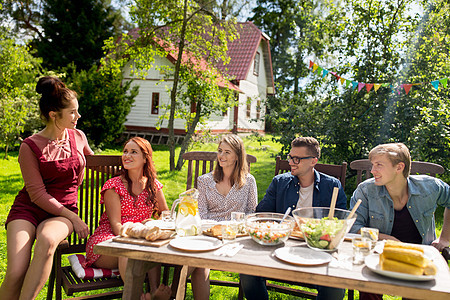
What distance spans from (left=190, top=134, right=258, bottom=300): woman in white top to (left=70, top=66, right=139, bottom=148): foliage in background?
Answer: 8.95 m

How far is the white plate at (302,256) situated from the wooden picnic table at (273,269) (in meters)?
0.02

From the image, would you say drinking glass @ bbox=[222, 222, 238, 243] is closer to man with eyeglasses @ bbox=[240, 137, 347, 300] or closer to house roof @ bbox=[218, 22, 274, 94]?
man with eyeglasses @ bbox=[240, 137, 347, 300]

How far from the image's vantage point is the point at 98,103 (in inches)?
454

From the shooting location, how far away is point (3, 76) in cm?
865

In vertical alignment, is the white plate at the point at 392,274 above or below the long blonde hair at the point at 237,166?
below

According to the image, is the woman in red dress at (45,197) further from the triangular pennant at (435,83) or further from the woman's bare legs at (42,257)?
the triangular pennant at (435,83)

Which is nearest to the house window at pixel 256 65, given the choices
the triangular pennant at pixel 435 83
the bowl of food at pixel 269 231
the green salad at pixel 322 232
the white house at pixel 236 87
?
the white house at pixel 236 87

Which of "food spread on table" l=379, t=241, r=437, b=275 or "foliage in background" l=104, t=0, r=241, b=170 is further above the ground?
"foliage in background" l=104, t=0, r=241, b=170

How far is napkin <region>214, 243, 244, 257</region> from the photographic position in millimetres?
1759

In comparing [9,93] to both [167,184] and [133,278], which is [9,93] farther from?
[133,278]

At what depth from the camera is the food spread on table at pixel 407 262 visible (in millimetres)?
1484

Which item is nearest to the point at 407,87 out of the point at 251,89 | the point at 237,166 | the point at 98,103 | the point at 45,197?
the point at 237,166

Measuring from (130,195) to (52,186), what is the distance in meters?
0.59

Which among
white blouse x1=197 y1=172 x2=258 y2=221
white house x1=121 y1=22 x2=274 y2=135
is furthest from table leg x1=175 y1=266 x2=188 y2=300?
white house x1=121 y1=22 x2=274 y2=135
